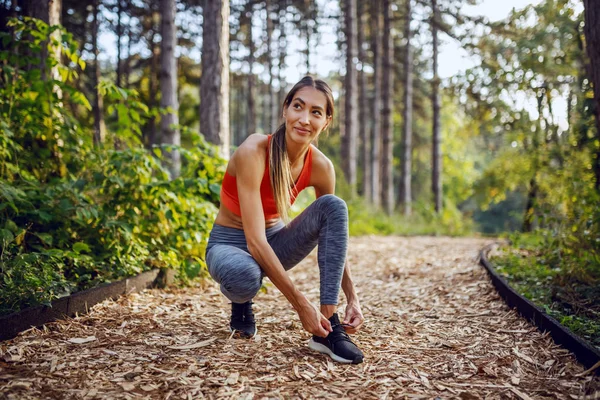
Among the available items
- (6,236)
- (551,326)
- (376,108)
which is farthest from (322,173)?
(376,108)

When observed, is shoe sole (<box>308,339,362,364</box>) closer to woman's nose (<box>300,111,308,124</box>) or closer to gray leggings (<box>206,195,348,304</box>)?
gray leggings (<box>206,195,348,304</box>)

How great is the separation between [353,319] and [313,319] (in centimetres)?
40

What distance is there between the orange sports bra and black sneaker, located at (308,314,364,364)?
78 cm

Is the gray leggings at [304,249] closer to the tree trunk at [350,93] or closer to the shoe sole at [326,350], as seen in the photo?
the shoe sole at [326,350]

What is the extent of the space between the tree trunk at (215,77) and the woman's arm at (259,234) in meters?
3.65

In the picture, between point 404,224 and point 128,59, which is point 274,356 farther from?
point 128,59

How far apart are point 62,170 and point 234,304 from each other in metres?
2.33

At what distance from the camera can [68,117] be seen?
4.08 metres

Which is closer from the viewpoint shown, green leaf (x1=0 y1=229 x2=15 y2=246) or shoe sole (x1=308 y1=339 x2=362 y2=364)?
shoe sole (x1=308 y1=339 x2=362 y2=364)

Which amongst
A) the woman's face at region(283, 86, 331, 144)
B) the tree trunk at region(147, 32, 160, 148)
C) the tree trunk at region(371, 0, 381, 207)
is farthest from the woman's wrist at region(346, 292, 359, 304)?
the tree trunk at region(147, 32, 160, 148)

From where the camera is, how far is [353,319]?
8.71ft

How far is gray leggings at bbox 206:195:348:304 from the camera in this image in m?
2.53

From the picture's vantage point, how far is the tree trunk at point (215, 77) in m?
6.17

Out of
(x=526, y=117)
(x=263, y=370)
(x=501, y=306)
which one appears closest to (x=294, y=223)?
(x=263, y=370)
